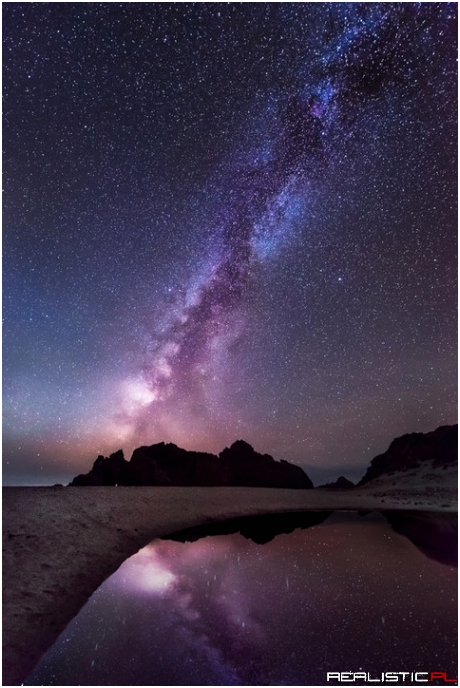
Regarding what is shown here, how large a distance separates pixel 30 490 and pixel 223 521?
1178cm

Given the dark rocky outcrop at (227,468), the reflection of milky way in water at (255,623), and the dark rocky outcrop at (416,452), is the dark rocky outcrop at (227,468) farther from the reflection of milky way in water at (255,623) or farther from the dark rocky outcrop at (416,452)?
the reflection of milky way in water at (255,623)

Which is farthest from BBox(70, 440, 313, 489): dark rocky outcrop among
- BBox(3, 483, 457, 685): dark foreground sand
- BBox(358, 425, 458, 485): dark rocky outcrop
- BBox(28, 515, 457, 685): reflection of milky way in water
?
BBox(28, 515, 457, 685): reflection of milky way in water

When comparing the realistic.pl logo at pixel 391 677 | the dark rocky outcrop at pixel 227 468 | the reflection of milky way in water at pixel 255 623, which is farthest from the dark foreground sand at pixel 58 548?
the dark rocky outcrop at pixel 227 468

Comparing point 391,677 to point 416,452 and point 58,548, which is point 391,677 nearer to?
point 58,548

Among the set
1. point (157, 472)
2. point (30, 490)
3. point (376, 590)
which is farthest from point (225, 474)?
point (376, 590)

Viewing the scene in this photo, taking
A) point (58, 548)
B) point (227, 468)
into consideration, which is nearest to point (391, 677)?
point (58, 548)

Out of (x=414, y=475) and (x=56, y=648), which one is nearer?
(x=56, y=648)

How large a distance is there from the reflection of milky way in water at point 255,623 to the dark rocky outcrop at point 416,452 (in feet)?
347

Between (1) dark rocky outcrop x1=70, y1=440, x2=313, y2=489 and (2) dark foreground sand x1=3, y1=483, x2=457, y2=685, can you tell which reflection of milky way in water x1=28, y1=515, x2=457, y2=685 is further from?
(1) dark rocky outcrop x1=70, y1=440, x2=313, y2=489

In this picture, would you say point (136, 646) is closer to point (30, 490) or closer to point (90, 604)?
point (90, 604)

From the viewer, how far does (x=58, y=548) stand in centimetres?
1107

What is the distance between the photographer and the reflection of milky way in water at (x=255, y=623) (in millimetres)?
6258

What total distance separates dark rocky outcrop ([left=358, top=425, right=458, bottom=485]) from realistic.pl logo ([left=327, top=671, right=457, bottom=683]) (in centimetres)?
11000

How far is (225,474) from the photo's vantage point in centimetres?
10456
